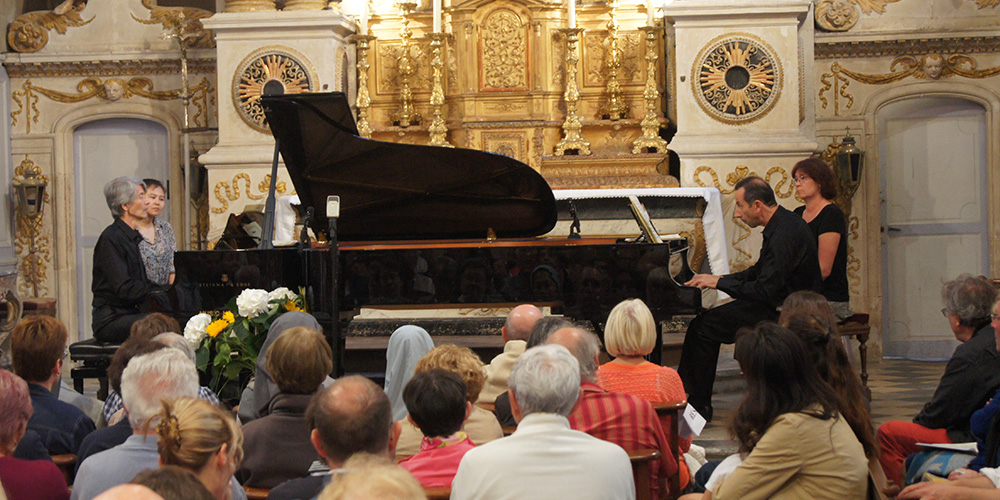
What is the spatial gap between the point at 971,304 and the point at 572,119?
5.20 meters

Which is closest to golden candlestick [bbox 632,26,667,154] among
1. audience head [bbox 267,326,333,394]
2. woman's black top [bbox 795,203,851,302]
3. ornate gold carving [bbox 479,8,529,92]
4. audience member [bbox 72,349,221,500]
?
ornate gold carving [bbox 479,8,529,92]

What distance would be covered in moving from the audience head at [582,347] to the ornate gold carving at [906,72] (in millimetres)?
6513

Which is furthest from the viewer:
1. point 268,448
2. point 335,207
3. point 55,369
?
point 335,207

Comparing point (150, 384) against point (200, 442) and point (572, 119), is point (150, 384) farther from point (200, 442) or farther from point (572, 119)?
point (572, 119)

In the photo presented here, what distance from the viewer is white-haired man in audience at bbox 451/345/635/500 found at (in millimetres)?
2480

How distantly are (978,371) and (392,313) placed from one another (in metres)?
5.29

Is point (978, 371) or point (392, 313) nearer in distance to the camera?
point (978, 371)

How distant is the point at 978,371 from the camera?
3783 mm

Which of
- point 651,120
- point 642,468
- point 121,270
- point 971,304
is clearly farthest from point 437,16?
point 642,468

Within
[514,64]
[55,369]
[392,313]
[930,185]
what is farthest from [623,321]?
[930,185]

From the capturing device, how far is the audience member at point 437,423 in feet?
9.06

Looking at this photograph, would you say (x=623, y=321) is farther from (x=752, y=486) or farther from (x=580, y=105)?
(x=580, y=105)

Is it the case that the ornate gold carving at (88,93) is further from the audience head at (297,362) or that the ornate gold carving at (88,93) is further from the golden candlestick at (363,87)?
the audience head at (297,362)

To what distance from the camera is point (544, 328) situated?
3764 millimetres
